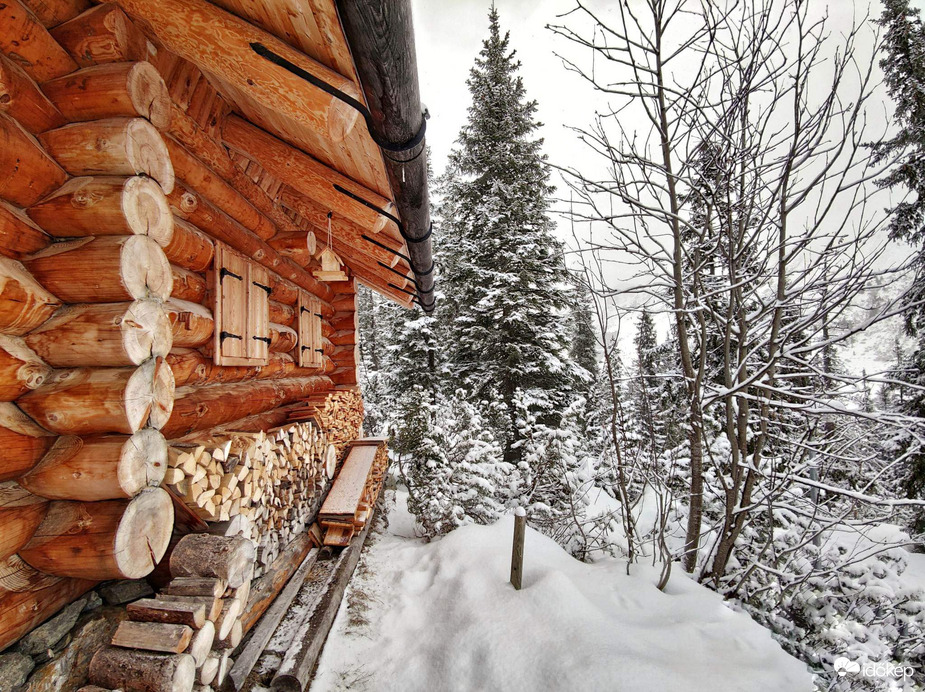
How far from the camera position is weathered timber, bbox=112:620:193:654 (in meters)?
1.84

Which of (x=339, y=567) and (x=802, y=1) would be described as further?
(x=339, y=567)

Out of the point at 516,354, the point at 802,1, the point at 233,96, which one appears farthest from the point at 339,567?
the point at 516,354

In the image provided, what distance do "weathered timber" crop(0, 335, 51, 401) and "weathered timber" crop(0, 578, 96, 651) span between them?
0.90 m

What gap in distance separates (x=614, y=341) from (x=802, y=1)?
2.40 meters

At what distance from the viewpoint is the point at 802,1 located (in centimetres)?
239

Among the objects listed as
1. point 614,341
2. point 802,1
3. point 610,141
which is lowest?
point 614,341

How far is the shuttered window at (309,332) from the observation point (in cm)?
529

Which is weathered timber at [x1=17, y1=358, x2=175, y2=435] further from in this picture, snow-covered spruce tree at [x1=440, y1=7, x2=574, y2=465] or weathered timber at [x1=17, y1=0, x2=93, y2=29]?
snow-covered spruce tree at [x1=440, y1=7, x2=574, y2=465]

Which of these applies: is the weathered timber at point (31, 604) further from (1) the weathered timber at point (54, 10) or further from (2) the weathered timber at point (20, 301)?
(1) the weathered timber at point (54, 10)

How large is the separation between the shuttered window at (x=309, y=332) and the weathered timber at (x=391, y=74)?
3212 millimetres

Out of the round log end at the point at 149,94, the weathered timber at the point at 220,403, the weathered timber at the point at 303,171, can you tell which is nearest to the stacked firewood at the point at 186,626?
the weathered timber at the point at 220,403

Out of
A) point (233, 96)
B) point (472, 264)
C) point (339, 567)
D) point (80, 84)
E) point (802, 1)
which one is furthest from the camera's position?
point (472, 264)

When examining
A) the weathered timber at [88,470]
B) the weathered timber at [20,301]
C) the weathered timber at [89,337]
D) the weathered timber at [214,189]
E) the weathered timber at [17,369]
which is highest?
the weathered timber at [214,189]

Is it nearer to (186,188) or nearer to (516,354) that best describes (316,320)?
(186,188)
